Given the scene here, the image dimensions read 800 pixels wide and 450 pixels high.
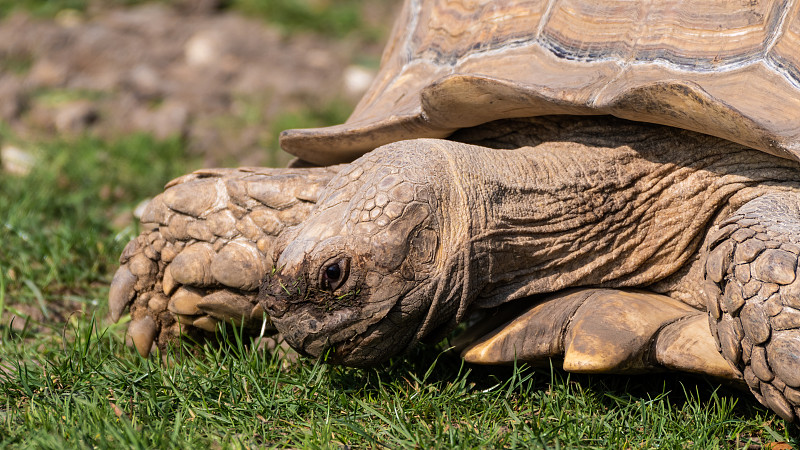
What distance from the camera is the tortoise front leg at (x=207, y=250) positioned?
2.57m

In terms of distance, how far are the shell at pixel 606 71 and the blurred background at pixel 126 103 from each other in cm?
132

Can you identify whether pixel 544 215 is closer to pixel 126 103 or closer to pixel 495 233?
pixel 495 233

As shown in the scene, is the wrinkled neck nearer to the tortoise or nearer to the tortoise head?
the tortoise

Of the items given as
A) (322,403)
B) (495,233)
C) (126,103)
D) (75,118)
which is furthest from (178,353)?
(126,103)

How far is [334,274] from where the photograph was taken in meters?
2.26

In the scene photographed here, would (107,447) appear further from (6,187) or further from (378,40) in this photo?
(378,40)

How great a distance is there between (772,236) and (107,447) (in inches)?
73.0

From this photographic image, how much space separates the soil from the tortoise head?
8.28 ft

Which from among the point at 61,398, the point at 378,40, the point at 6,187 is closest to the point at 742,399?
the point at 61,398

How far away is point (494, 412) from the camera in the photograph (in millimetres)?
2322

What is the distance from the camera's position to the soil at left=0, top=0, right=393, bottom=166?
5.33 metres

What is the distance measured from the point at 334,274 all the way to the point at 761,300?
46.3 inches

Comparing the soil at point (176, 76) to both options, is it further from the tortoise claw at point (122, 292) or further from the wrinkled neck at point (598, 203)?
the wrinkled neck at point (598, 203)

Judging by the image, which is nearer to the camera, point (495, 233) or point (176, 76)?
point (495, 233)
